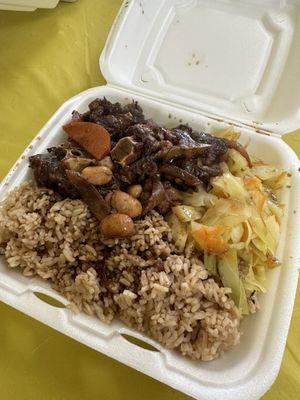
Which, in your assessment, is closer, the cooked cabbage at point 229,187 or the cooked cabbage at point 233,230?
the cooked cabbage at point 233,230

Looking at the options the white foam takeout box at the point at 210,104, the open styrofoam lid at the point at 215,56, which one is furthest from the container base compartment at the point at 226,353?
the open styrofoam lid at the point at 215,56

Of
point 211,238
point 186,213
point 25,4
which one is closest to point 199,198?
point 186,213

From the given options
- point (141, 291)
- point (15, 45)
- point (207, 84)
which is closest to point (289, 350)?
point (141, 291)

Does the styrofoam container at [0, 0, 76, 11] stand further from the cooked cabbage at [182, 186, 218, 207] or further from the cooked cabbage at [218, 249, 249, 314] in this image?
the cooked cabbage at [218, 249, 249, 314]

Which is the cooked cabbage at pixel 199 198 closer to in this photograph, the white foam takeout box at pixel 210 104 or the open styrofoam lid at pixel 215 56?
the white foam takeout box at pixel 210 104

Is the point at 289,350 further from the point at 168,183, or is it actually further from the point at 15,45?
the point at 15,45

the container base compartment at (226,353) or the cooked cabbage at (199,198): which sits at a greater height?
the cooked cabbage at (199,198)

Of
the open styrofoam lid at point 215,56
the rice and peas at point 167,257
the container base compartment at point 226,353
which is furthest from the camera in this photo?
the open styrofoam lid at point 215,56

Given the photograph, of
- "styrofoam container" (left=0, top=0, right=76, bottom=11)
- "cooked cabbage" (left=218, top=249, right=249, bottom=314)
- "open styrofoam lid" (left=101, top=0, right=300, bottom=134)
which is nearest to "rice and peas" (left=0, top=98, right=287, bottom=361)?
"cooked cabbage" (left=218, top=249, right=249, bottom=314)
